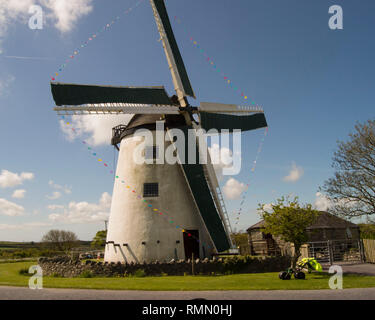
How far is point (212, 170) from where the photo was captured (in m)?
20.2

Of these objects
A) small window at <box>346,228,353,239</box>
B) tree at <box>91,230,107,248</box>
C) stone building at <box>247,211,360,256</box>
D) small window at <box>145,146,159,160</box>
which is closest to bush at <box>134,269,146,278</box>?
small window at <box>145,146,159,160</box>

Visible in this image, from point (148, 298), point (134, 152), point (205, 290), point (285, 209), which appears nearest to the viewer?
point (148, 298)

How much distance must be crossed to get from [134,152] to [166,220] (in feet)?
17.2

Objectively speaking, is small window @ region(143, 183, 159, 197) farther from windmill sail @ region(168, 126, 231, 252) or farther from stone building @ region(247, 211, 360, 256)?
stone building @ region(247, 211, 360, 256)

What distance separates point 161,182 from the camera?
748 inches

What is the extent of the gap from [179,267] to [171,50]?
14.6 m

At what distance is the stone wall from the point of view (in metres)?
15.9

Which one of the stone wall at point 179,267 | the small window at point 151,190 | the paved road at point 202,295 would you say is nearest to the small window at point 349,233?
the stone wall at point 179,267

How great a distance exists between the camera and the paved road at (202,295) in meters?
9.14

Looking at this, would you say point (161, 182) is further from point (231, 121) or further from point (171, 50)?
point (171, 50)

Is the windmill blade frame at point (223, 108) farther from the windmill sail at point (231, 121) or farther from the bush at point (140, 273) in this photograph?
the bush at point (140, 273)

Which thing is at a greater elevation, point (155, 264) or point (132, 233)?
point (132, 233)
